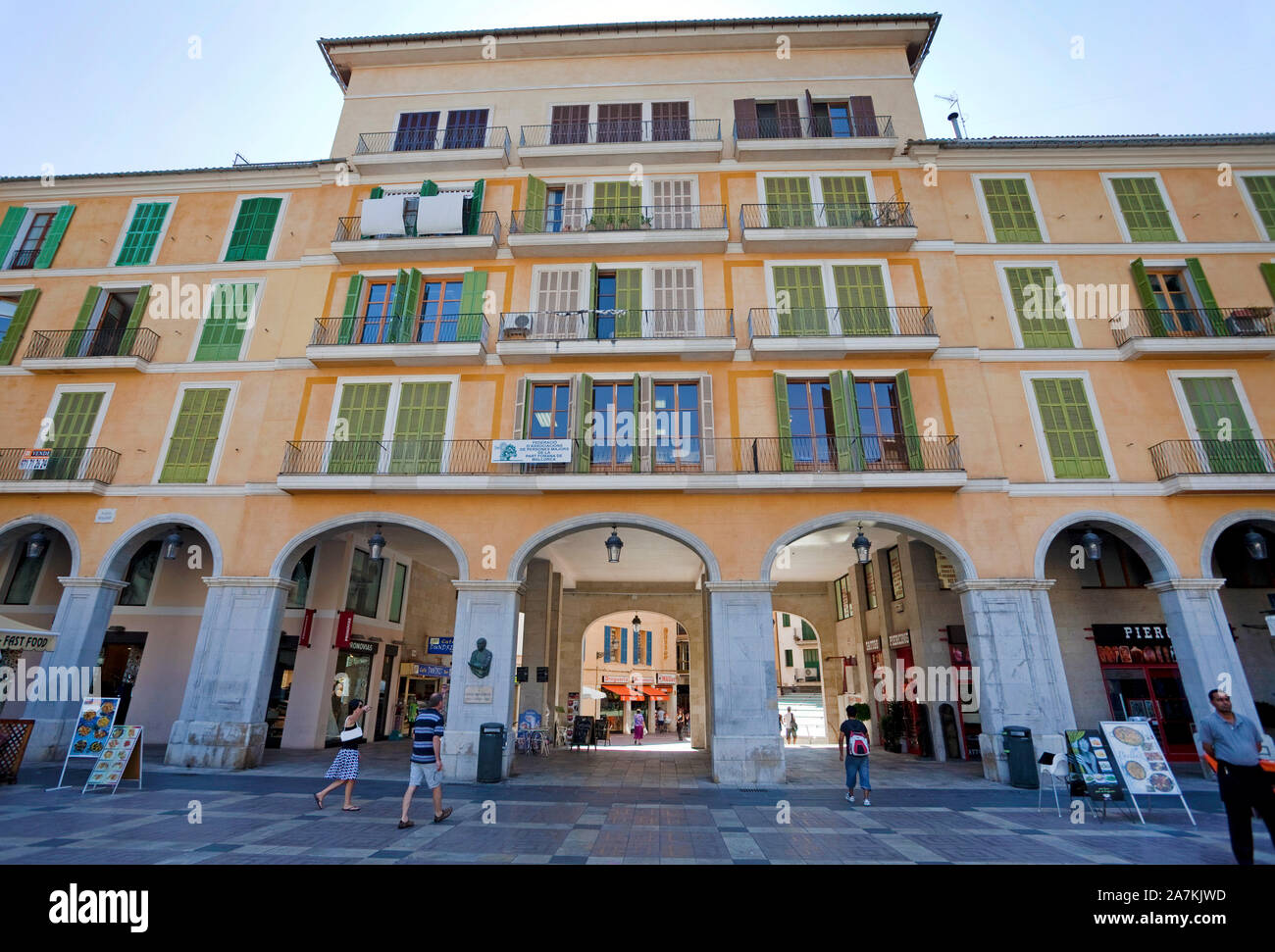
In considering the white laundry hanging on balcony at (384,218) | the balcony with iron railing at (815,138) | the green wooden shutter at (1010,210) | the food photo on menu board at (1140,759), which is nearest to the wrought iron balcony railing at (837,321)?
the green wooden shutter at (1010,210)

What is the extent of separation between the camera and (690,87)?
18.2 m

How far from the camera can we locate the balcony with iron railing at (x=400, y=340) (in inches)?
587

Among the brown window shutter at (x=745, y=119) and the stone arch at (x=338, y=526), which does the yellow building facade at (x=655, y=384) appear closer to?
the stone arch at (x=338, y=526)

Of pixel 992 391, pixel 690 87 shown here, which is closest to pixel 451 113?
pixel 690 87

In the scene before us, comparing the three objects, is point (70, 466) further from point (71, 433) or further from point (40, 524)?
point (40, 524)

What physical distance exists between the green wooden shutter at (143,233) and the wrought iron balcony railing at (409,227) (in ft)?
19.0

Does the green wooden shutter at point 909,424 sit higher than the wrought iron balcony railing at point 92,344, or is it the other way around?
the wrought iron balcony railing at point 92,344

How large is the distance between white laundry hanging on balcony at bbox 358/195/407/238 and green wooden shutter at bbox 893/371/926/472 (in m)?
14.0

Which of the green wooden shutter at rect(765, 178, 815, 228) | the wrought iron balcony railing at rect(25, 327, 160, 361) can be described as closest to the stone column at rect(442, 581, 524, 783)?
the wrought iron balcony railing at rect(25, 327, 160, 361)

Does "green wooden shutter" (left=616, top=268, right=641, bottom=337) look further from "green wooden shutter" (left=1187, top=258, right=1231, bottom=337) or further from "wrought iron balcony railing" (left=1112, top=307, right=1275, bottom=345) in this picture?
"green wooden shutter" (left=1187, top=258, right=1231, bottom=337)

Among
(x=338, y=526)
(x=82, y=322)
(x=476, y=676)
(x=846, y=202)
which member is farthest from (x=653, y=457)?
(x=82, y=322)

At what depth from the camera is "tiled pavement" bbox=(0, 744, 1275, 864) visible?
659cm

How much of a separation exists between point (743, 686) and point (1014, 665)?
225 inches

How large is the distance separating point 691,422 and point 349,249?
10685 mm
